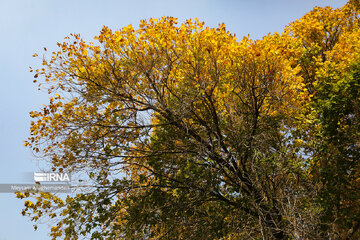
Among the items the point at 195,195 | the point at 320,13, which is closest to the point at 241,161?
the point at 195,195

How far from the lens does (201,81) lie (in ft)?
26.9

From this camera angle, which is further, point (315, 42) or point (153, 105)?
point (315, 42)

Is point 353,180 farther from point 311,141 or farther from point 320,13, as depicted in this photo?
point 320,13

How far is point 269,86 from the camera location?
28.8ft

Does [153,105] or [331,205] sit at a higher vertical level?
[153,105]

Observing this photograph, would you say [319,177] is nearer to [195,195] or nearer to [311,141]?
[311,141]

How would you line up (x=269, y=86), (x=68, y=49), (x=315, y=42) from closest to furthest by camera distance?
A: (x=68, y=49) → (x=269, y=86) → (x=315, y=42)

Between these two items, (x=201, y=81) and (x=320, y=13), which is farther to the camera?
(x=320, y=13)

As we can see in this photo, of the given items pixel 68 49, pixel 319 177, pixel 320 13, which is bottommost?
pixel 319 177

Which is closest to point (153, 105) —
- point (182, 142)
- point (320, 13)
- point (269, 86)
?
point (182, 142)

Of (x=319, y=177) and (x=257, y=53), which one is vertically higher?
(x=257, y=53)

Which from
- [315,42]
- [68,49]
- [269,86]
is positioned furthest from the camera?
[315,42]

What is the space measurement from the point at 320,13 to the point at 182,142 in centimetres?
1044

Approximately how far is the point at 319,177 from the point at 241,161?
7.90ft
